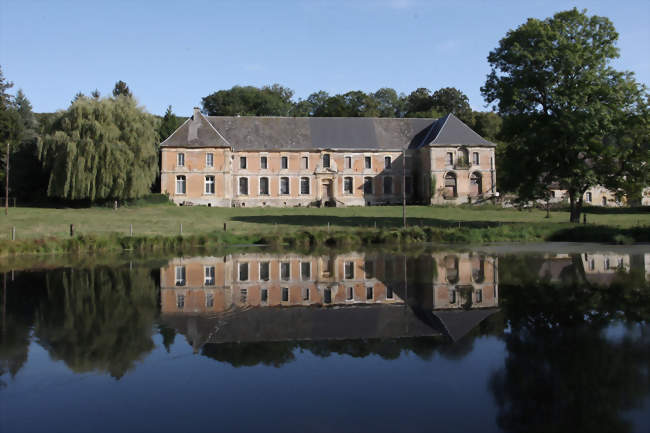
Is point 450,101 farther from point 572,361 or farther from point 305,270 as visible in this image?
point 572,361

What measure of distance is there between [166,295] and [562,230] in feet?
62.5

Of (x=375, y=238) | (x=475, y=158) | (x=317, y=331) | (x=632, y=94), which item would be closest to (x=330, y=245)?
(x=375, y=238)

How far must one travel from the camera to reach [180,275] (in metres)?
14.7

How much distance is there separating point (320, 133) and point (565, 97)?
25513 millimetres

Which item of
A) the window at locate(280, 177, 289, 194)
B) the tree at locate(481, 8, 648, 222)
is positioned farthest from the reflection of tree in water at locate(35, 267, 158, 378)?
the window at locate(280, 177, 289, 194)

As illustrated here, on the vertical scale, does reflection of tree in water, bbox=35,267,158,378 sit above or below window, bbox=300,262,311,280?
below

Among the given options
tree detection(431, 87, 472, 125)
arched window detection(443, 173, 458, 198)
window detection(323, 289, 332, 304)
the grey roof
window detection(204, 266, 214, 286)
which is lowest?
window detection(323, 289, 332, 304)

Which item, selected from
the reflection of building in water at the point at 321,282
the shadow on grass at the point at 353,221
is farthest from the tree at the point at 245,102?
the reflection of building in water at the point at 321,282

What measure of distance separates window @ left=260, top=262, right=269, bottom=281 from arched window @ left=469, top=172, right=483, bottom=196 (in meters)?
30.9

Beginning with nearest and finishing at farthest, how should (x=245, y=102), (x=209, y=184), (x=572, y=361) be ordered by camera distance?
1. (x=572, y=361)
2. (x=209, y=184)
3. (x=245, y=102)

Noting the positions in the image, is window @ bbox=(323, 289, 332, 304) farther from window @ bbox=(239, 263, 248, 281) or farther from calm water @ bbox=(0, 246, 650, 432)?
window @ bbox=(239, 263, 248, 281)

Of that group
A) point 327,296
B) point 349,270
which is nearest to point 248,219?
point 349,270

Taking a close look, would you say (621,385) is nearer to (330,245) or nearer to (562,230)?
(330,245)

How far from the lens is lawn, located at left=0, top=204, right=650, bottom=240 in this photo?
85.5 ft
